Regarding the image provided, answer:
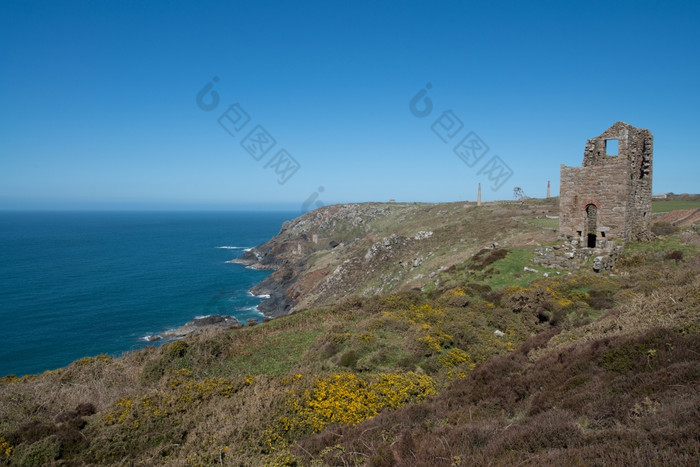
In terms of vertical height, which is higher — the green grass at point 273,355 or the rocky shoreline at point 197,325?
the green grass at point 273,355

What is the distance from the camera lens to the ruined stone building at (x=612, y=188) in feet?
70.9

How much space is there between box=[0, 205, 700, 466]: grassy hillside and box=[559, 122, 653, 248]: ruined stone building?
4.60m

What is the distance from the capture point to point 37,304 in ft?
174

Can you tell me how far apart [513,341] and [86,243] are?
5656 inches

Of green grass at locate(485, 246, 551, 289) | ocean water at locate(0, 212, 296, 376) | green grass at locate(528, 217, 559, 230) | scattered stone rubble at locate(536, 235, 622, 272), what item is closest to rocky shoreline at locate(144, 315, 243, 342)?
ocean water at locate(0, 212, 296, 376)

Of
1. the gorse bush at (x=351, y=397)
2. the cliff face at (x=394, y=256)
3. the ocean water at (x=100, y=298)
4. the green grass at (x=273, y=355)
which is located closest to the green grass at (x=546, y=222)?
the cliff face at (x=394, y=256)

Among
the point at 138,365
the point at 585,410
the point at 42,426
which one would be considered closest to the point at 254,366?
the point at 138,365

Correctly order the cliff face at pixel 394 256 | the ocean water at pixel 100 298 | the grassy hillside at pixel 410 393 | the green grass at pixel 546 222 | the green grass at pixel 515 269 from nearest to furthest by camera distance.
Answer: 1. the grassy hillside at pixel 410 393
2. the green grass at pixel 515 269
3. the cliff face at pixel 394 256
4. the green grass at pixel 546 222
5. the ocean water at pixel 100 298

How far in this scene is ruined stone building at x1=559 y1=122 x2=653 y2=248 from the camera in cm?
2161

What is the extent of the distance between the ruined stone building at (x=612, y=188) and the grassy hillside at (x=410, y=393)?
4.60 meters

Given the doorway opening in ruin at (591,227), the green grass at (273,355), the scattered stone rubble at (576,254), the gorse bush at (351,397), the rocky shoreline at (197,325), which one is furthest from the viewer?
the rocky shoreline at (197,325)

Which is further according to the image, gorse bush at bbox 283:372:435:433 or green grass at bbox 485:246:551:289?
green grass at bbox 485:246:551:289

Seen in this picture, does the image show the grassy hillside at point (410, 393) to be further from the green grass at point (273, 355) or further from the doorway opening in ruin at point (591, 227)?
the doorway opening in ruin at point (591, 227)

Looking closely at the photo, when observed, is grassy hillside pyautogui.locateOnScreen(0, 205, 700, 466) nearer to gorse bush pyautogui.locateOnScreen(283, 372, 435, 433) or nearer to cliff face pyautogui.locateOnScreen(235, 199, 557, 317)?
gorse bush pyautogui.locateOnScreen(283, 372, 435, 433)
